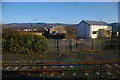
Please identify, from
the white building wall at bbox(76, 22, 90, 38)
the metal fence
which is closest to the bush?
the metal fence

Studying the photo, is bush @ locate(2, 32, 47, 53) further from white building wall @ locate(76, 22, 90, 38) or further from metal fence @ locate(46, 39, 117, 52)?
white building wall @ locate(76, 22, 90, 38)

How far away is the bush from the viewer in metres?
6.74

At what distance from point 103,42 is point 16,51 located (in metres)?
4.53

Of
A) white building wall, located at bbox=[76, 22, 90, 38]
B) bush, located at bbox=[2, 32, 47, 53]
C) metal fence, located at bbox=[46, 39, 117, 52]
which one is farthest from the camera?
white building wall, located at bbox=[76, 22, 90, 38]

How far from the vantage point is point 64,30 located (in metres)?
20.3

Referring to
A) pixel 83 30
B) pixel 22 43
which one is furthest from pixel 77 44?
pixel 83 30

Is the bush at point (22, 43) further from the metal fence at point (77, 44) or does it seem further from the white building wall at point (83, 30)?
the white building wall at point (83, 30)

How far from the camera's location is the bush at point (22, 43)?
6.74 metres

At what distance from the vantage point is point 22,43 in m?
6.93

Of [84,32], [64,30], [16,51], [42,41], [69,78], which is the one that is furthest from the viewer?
[64,30]

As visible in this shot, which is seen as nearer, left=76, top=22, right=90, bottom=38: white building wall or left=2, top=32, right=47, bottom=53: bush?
left=2, top=32, right=47, bottom=53: bush

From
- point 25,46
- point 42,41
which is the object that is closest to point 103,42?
point 42,41

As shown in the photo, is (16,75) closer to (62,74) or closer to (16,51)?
(62,74)

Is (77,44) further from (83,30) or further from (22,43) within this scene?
(83,30)
